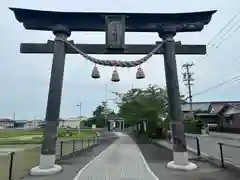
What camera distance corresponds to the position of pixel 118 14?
12.0m

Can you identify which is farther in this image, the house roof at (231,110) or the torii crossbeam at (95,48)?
the house roof at (231,110)

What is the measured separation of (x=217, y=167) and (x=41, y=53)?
8008 mm

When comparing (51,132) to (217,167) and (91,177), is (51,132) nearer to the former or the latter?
(91,177)

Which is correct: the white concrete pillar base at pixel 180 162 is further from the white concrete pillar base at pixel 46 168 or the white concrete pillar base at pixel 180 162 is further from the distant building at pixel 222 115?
the distant building at pixel 222 115

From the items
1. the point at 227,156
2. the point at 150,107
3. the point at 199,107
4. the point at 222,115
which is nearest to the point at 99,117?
the point at 199,107

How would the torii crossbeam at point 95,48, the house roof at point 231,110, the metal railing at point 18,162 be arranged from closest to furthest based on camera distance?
the metal railing at point 18,162
the torii crossbeam at point 95,48
the house roof at point 231,110

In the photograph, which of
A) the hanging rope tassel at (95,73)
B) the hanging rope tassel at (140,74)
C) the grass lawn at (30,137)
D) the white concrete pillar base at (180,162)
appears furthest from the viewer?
→ the grass lawn at (30,137)

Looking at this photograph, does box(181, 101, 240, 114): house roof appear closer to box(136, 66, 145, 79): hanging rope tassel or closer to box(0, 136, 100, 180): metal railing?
box(0, 136, 100, 180): metal railing

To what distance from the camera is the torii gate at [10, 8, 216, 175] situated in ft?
37.7

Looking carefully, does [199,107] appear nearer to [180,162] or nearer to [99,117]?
[99,117]

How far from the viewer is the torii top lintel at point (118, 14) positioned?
39.0 feet

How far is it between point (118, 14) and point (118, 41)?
1.08 meters

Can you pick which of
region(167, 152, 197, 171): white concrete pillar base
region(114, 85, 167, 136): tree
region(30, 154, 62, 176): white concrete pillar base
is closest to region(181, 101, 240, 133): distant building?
region(114, 85, 167, 136): tree

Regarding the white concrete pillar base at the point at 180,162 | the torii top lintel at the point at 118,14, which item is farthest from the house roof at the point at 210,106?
the white concrete pillar base at the point at 180,162
